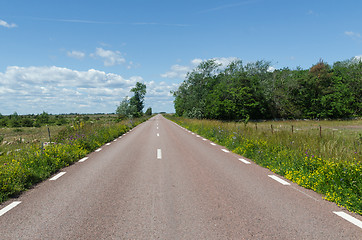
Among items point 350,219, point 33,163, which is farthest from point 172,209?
point 33,163

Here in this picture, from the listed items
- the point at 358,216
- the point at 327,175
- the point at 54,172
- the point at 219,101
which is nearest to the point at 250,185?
the point at 327,175

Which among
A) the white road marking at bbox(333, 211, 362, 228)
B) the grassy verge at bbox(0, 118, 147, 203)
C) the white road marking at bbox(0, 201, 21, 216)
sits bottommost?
the white road marking at bbox(333, 211, 362, 228)

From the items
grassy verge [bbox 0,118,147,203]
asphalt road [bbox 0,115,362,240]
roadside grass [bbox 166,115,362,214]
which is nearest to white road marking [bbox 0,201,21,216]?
asphalt road [bbox 0,115,362,240]

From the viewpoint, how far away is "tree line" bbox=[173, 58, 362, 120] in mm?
47750

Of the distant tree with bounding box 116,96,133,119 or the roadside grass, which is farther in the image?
the distant tree with bounding box 116,96,133,119

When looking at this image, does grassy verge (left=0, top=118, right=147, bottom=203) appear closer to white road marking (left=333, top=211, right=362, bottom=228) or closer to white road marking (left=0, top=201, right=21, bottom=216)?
white road marking (left=0, top=201, right=21, bottom=216)

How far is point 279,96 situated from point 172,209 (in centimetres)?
5397

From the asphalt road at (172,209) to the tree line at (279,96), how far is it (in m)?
42.5

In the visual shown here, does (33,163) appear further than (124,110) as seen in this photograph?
No

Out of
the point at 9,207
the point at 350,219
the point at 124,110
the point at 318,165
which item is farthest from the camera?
the point at 124,110

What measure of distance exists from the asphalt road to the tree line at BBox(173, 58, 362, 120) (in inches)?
1673

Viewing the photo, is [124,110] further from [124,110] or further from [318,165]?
[318,165]

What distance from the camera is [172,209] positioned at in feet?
13.8

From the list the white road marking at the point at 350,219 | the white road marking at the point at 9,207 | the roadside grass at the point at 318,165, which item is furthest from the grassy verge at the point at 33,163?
the roadside grass at the point at 318,165
